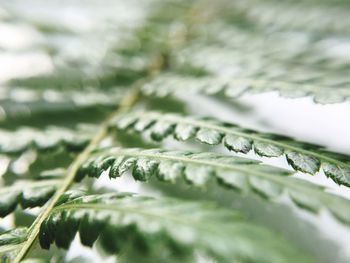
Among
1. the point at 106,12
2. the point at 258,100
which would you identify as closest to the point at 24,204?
the point at 258,100

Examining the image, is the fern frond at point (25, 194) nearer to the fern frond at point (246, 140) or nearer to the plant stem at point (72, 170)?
the plant stem at point (72, 170)

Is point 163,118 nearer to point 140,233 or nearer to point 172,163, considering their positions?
point 172,163

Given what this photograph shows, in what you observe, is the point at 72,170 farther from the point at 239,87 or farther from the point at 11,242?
the point at 239,87

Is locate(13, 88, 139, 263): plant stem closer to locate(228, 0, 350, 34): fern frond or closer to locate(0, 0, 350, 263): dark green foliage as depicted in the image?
locate(0, 0, 350, 263): dark green foliage

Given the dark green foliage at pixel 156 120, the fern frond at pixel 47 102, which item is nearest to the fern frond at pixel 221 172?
the dark green foliage at pixel 156 120

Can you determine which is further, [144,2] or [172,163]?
[144,2]

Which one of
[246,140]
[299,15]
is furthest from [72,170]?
[299,15]
